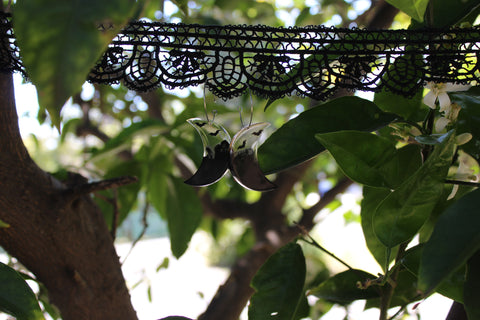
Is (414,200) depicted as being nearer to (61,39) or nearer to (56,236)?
(61,39)

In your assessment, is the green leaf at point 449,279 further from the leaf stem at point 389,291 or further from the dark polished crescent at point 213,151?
the dark polished crescent at point 213,151

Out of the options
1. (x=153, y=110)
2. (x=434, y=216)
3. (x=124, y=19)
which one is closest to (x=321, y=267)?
(x=434, y=216)

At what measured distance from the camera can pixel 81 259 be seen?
0.53 m

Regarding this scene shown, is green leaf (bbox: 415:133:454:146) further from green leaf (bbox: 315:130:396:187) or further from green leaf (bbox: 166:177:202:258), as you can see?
green leaf (bbox: 166:177:202:258)

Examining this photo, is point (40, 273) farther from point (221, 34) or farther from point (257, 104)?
point (257, 104)

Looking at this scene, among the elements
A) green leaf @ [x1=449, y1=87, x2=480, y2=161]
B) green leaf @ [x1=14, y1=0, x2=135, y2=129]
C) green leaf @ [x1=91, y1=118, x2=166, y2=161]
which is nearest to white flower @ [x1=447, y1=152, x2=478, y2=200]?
green leaf @ [x1=449, y1=87, x2=480, y2=161]

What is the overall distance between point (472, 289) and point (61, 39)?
32cm

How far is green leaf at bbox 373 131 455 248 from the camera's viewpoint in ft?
1.00

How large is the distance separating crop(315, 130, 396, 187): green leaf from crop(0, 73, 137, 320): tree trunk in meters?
0.32

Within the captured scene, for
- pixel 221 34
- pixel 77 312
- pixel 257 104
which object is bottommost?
pixel 77 312

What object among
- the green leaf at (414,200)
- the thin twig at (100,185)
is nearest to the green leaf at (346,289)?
the green leaf at (414,200)

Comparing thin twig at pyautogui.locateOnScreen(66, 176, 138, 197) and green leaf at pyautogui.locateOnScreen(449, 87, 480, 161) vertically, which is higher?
thin twig at pyautogui.locateOnScreen(66, 176, 138, 197)

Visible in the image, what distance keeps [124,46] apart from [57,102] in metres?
0.20

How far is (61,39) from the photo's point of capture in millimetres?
185
